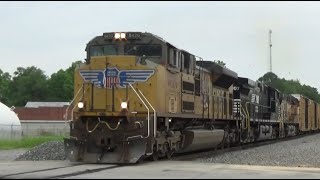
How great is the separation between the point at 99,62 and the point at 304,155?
8742 millimetres

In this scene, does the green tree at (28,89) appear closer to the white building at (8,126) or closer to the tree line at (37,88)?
the tree line at (37,88)

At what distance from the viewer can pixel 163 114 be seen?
15789 mm

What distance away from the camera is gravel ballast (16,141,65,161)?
58.7 feet

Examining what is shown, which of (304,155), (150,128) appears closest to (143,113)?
(150,128)

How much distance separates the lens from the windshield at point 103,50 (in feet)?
53.3

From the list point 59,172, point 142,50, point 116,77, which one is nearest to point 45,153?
point 116,77

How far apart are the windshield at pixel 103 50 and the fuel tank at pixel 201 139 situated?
407 centimetres

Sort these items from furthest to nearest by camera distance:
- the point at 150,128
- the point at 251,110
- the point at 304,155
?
the point at 251,110, the point at 304,155, the point at 150,128

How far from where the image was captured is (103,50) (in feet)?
53.6

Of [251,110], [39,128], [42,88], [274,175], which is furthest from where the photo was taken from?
[42,88]

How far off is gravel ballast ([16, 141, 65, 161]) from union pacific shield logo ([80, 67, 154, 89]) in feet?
12.4

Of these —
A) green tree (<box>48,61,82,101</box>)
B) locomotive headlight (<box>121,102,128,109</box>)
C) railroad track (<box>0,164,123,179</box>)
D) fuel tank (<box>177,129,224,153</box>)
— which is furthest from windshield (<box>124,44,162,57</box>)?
green tree (<box>48,61,82,101</box>)

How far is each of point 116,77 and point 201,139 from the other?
5.20m

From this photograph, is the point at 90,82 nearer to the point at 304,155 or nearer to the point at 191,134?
the point at 191,134
